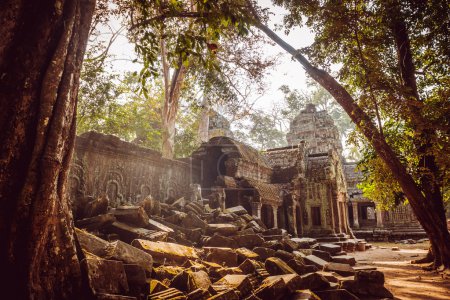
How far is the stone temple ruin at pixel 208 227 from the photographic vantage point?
331 cm

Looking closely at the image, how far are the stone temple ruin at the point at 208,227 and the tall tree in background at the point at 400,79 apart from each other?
101 inches

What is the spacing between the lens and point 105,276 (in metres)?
2.73

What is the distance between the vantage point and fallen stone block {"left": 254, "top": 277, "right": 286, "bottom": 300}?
11.5ft

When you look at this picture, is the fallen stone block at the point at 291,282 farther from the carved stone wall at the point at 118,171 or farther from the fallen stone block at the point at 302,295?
the carved stone wall at the point at 118,171

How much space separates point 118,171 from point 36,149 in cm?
529

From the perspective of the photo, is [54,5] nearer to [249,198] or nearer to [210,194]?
[210,194]

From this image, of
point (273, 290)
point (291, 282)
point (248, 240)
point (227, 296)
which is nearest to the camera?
point (227, 296)

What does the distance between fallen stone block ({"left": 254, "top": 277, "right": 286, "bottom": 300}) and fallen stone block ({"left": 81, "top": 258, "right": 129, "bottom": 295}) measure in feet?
5.30

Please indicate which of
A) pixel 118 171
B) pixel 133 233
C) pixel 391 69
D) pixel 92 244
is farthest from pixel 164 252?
pixel 391 69

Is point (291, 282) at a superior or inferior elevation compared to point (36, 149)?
inferior

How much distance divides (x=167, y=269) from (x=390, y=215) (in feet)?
80.2

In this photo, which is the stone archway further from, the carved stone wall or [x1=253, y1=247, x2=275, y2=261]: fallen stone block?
[x1=253, y1=247, x2=275, y2=261]: fallen stone block

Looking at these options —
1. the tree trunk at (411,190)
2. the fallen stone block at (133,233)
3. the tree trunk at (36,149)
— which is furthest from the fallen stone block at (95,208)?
the tree trunk at (411,190)

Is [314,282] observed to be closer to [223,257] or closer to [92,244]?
[223,257]
